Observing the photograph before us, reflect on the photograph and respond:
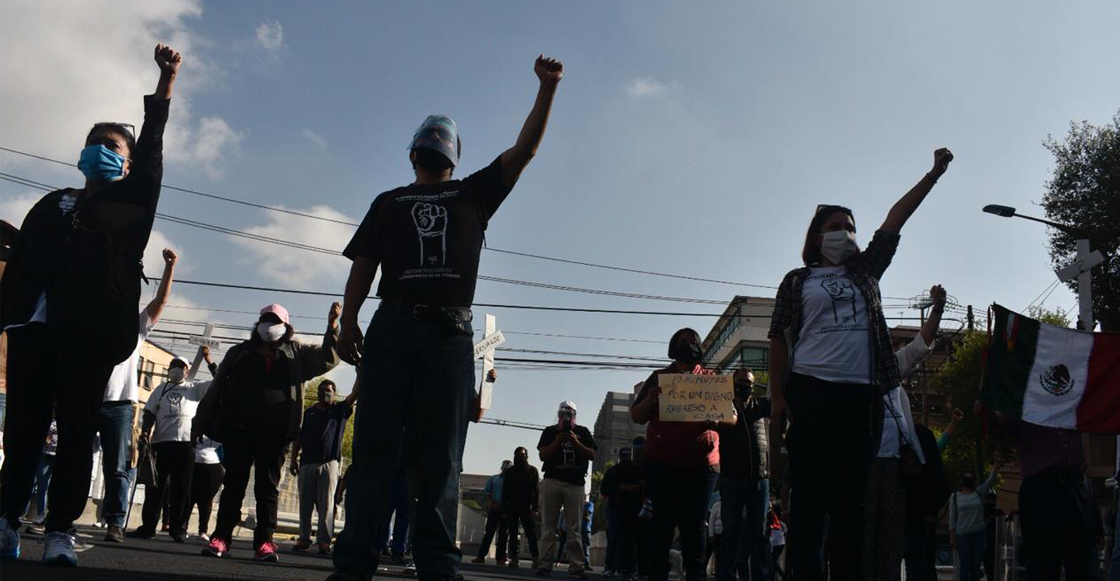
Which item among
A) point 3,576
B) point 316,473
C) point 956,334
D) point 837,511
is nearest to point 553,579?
point 316,473

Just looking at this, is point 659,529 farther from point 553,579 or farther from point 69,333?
point 553,579

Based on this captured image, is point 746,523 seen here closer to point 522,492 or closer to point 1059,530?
point 1059,530

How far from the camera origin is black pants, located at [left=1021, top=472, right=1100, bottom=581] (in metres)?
6.16

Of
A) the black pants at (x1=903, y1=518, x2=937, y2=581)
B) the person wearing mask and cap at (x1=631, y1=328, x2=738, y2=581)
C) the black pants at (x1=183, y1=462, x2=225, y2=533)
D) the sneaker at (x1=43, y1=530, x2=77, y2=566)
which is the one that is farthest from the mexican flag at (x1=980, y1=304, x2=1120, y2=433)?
the black pants at (x1=183, y1=462, x2=225, y2=533)

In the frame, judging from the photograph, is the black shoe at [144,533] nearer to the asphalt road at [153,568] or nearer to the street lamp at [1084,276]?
the asphalt road at [153,568]

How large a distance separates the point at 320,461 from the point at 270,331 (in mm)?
3695

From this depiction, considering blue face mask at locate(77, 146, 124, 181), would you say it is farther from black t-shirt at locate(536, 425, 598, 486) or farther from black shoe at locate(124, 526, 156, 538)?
black t-shirt at locate(536, 425, 598, 486)

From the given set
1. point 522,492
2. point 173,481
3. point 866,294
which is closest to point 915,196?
point 866,294

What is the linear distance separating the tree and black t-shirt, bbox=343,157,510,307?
28.0m

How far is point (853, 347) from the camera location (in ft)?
16.0

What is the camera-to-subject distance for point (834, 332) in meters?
4.95

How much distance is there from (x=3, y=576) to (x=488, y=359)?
10214 mm

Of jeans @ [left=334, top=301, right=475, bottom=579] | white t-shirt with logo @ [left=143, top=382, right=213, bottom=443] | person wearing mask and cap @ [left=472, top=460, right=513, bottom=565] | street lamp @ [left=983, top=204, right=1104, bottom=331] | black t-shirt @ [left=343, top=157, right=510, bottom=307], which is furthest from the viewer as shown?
person wearing mask and cap @ [left=472, top=460, right=513, bottom=565]

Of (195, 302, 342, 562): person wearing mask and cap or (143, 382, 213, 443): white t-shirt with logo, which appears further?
(143, 382, 213, 443): white t-shirt with logo
